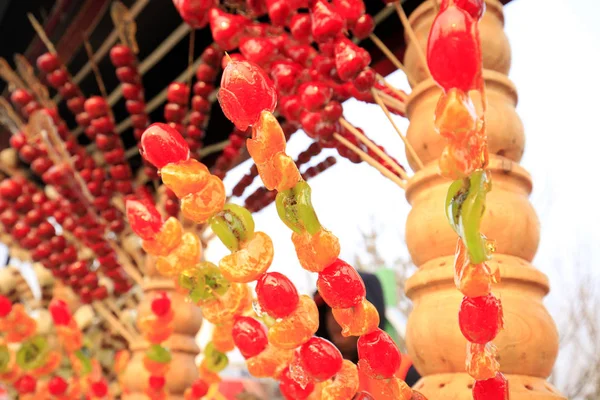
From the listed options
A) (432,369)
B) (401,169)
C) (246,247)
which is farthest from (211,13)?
(432,369)

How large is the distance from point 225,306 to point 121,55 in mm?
706

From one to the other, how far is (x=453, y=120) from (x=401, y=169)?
43cm

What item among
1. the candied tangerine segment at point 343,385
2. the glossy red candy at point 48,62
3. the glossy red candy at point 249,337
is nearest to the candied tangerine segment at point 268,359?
the glossy red candy at point 249,337

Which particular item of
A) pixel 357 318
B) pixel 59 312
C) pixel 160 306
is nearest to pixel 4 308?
pixel 59 312

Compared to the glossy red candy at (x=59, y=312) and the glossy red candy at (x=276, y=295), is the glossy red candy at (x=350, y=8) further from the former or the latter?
the glossy red candy at (x=59, y=312)

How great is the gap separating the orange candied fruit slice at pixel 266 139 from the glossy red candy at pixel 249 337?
250 mm

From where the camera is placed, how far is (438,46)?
38cm

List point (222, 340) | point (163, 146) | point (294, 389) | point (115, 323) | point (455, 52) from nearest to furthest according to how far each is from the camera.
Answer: point (455, 52)
point (163, 146)
point (294, 389)
point (222, 340)
point (115, 323)

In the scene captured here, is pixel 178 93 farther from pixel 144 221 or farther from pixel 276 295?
pixel 276 295

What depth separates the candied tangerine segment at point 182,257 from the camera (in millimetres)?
649

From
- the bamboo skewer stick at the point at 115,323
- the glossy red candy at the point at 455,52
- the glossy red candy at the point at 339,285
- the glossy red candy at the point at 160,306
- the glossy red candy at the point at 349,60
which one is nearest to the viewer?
the glossy red candy at the point at 455,52

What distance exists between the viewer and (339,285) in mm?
480

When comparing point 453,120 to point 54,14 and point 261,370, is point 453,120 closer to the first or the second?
point 261,370

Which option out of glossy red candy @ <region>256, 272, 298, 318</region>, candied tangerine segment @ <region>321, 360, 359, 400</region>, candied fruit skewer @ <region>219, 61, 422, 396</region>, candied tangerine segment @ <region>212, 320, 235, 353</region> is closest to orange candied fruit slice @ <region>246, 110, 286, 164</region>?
candied fruit skewer @ <region>219, 61, 422, 396</region>
